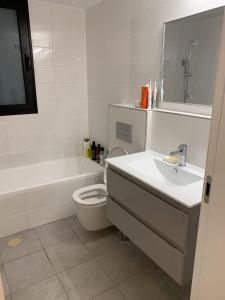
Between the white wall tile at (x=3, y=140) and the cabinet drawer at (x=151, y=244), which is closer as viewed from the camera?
the cabinet drawer at (x=151, y=244)

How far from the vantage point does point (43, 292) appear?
1591mm

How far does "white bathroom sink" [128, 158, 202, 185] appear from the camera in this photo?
154 cm

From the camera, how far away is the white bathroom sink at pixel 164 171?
1.54 m

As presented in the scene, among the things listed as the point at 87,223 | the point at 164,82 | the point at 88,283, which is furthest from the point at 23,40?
the point at 88,283

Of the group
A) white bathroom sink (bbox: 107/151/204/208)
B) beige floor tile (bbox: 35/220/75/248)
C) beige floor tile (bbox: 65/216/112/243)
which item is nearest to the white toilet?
beige floor tile (bbox: 65/216/112/243)

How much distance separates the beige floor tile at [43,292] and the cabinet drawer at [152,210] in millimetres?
733

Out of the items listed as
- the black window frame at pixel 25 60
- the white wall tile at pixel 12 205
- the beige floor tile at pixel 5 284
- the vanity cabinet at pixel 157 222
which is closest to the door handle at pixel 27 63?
the black window frame at pixel 25 60

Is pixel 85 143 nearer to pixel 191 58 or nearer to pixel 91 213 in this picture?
pixel 91 213

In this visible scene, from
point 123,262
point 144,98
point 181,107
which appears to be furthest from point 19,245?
point 181,107

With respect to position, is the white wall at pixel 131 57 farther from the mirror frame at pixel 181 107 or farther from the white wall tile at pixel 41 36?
the white wall tile at pixel 41 36

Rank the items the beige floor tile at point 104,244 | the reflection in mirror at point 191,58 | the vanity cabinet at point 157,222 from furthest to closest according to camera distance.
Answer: the beige floor tile at point 104,244 → the reflection in mirror at point 191,58 → the vanity cabinet at point 157,222

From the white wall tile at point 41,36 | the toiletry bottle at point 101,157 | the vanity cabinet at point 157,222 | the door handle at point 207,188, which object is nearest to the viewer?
the door handle at point 207,188

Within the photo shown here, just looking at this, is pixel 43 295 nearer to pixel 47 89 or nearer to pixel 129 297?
pixel 129 297

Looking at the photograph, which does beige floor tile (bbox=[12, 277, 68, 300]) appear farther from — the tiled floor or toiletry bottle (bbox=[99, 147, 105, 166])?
toiletry bottle (bbox=[99, 147, 105, 166])
